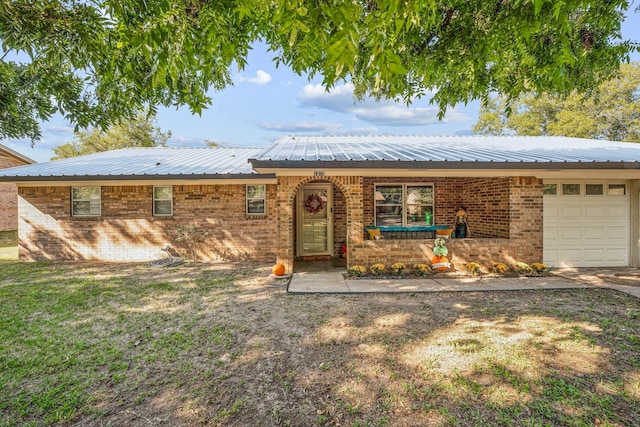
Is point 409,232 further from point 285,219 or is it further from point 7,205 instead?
point 7,205

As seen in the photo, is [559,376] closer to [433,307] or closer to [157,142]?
[433,307]

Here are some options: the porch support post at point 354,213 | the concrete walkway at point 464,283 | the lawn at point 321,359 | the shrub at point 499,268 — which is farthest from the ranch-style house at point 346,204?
the lawn at point 321,359

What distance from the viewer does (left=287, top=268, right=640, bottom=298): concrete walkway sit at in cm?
635

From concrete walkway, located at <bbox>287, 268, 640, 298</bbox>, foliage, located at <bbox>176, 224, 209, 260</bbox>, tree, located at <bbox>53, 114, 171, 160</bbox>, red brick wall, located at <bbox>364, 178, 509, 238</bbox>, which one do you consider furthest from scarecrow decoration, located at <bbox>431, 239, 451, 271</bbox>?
tree, located at <bbox>53, 114, 171, 160</bbox>

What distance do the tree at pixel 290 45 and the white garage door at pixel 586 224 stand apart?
3.66m

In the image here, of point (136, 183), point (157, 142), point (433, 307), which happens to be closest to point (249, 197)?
point (136, 183)

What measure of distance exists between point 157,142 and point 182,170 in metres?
25.9

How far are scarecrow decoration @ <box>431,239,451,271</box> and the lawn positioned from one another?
143 cm

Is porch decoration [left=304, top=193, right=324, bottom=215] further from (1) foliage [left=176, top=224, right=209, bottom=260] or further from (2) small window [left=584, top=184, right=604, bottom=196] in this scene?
(2) small window [left=584, top=184, right=604, bottom=196]

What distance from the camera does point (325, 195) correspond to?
10.6 m

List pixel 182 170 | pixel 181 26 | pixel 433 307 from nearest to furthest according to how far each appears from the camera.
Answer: pixel 181 26 → pixel 433 307 → pixel 182 170

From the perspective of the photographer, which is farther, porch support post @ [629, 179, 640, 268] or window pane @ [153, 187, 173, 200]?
window pane @ [153, 187, 173, 200]

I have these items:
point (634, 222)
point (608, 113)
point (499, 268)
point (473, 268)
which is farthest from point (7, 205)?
point (608, 113)

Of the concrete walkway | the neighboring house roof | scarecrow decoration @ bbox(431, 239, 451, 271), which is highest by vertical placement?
the neighboring house roof
